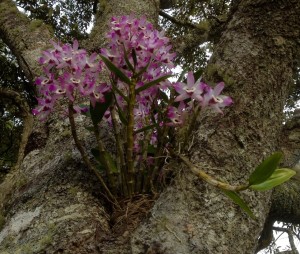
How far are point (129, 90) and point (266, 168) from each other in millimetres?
494

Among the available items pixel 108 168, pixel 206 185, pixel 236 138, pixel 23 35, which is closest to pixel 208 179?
pixel 206 185

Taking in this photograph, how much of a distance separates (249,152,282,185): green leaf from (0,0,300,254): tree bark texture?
0.24 meters

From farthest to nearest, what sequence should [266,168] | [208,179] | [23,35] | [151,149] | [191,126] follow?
[23,35] < [151,149] < [191,126] < [208,179] < [266,168]

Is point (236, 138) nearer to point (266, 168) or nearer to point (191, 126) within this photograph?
point (191, 126)

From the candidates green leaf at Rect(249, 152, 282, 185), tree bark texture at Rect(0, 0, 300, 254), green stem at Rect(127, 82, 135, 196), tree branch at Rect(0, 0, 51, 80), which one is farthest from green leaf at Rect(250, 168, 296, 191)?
tree branch at Rect(0, 0, 51, 80)

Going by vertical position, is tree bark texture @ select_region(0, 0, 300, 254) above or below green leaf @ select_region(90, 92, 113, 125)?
below

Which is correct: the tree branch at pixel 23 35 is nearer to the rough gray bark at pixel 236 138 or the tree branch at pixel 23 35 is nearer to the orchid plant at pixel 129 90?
the orchid plant at pixel 129 90

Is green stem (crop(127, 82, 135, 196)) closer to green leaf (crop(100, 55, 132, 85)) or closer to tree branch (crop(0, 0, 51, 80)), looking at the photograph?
green leaf (crop(100, 55, 132, 85))

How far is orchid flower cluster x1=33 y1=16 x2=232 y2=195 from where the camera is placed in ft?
3.74

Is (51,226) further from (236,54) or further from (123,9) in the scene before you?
(123,9)

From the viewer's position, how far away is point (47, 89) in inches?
47.1

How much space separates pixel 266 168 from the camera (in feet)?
2.84

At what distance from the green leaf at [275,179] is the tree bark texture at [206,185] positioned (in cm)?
21

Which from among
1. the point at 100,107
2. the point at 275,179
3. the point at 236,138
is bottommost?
the point at 275,179
